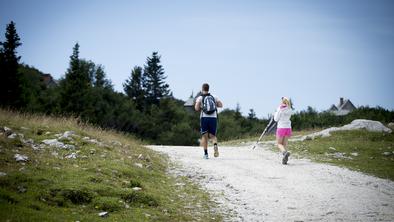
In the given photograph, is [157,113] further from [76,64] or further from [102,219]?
[102,219]

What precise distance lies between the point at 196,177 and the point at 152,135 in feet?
236

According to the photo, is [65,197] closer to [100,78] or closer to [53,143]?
[53,143]

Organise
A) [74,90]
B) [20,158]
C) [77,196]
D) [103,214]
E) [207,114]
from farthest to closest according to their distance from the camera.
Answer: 1. [74,90]
2. [207,114]
3. [20,158]
4. [77,196]
5. [103,214]

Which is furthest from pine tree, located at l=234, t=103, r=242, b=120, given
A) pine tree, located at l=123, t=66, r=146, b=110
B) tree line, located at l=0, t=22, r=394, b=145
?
pine tree, located at l=123, t=66, r=146, b=110

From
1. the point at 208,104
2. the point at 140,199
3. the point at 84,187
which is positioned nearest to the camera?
the point at 84,187

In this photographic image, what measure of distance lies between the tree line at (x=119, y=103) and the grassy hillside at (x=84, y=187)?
105ft

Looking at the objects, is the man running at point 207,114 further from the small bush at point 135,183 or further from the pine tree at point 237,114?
the pine tree at point 237,114

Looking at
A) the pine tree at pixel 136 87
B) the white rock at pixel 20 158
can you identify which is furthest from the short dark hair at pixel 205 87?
the pine tree at pixel 136 87

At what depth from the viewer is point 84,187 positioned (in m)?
7.71

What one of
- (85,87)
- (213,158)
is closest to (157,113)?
(85,87)

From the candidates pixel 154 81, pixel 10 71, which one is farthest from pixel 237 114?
pixel 10 71

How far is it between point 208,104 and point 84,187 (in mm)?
7528

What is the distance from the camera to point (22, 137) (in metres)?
11.5

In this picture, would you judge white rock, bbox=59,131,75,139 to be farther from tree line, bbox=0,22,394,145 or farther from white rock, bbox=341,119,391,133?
tree line, bbox=0,22,394,145
